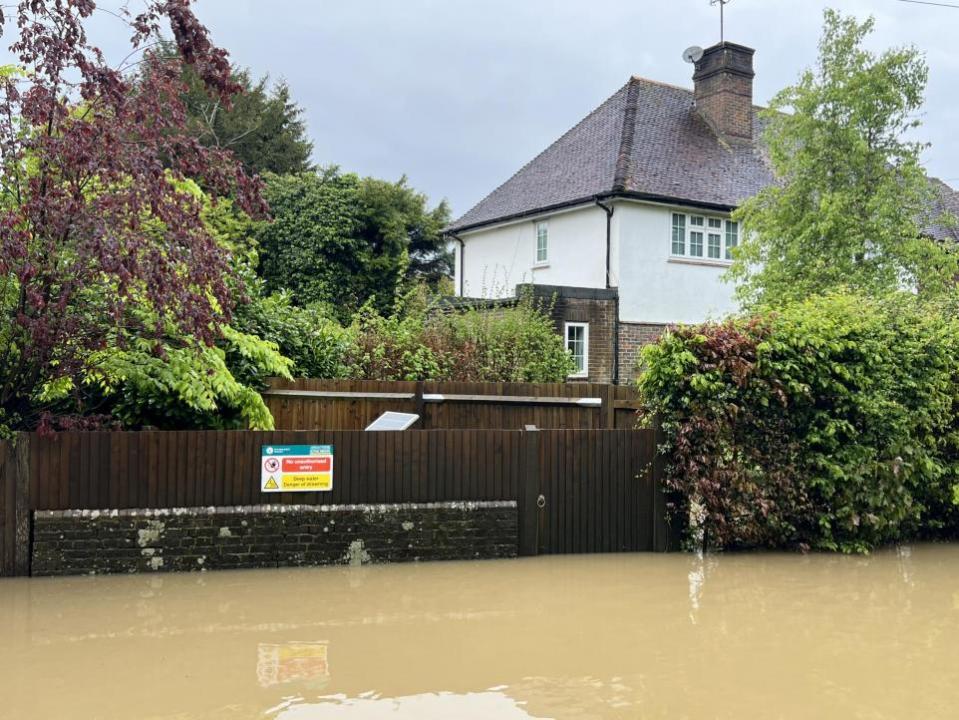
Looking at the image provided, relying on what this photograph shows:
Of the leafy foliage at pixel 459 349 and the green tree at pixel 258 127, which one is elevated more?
the green tree at pixel 258 127

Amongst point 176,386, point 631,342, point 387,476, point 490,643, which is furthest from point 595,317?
point 490,643

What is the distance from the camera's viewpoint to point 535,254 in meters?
28.4

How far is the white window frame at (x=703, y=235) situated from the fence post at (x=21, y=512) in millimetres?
19232

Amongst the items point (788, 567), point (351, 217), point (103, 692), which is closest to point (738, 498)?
point (788, 567)

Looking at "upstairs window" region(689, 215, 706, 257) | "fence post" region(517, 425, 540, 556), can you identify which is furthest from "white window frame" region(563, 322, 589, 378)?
"fence post" region(517, 425, 540, 556)

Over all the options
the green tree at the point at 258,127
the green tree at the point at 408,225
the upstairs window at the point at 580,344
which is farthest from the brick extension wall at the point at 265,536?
the green tree at the point at 258,127

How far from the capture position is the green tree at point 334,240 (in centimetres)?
3212

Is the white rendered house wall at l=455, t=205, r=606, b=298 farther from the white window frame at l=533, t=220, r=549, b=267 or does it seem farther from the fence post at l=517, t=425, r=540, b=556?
the fence post at l=517, t=425, r=540, b=556

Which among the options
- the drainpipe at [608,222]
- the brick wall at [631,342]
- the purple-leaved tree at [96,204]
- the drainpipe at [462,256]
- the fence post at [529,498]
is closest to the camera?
the purple-leaved tree at [96,204]

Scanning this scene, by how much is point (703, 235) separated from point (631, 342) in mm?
4501

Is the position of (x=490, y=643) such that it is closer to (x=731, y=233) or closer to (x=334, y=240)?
(x=731, y=233)

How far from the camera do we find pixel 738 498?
35.8ft

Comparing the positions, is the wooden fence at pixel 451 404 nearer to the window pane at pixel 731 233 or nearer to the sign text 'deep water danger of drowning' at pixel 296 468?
the sign text 'deep water danger of drowning' at pixel 296 468

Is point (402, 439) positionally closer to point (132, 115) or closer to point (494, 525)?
point (494, 525)
